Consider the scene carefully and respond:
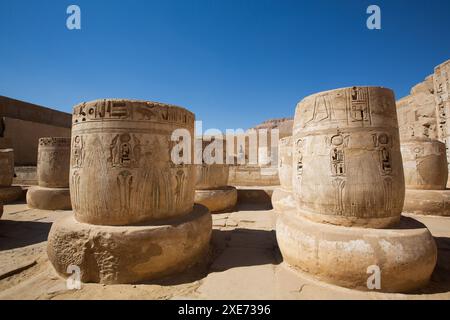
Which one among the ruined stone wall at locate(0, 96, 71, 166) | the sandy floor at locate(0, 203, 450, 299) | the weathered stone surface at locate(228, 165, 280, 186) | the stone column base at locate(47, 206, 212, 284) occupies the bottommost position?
the sandy floor at locate(0, 203, 450, 299)

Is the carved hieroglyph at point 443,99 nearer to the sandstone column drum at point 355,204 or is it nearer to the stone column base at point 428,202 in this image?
the stone column base at point 428,202

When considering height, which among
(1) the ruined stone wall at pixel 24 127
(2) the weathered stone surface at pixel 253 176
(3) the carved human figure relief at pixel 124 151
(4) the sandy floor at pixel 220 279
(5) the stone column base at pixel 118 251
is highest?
(1) the ruined stone wall at pixel 24 127

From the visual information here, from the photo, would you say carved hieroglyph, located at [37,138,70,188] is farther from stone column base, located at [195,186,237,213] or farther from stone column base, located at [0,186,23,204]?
stone column base, located at [195,186,237,213]

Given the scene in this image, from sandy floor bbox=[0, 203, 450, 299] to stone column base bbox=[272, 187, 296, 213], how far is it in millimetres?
1406

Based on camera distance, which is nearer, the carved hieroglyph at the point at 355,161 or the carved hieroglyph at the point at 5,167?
the carved hieroglyph at the point at 355,161

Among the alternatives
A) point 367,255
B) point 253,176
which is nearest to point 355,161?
point 367,255

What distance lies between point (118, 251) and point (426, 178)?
6342 mm

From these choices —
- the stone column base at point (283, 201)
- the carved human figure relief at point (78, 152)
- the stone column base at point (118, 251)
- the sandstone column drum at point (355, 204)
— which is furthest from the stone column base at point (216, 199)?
the carved human figure relief at point (78, 152)

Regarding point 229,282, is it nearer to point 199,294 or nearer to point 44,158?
point 199,294

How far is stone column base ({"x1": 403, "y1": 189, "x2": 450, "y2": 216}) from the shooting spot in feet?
15.8

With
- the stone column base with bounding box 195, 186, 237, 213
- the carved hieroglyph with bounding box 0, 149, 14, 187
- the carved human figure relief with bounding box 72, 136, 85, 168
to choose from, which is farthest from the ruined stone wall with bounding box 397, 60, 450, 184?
the carved hieroglyph with bounding box 0, 149, 14, 187

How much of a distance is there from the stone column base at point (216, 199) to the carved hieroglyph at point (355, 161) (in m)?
3.16

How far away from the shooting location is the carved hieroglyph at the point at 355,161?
2.26 meters
